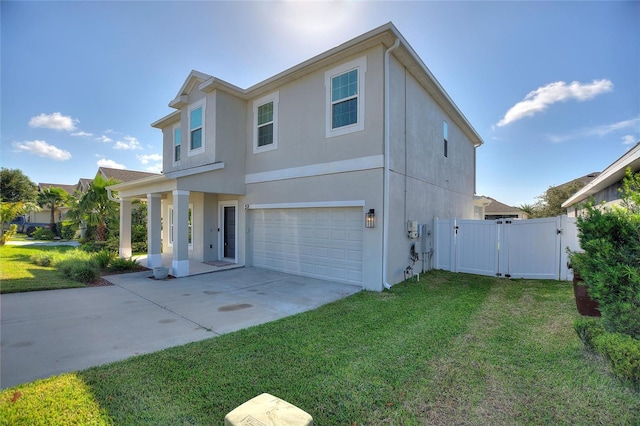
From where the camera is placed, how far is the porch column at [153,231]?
10.7 m

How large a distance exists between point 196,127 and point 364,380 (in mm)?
11060

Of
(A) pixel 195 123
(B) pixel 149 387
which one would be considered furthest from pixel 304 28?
(B) pixel 149 387

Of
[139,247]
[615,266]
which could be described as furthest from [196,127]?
[615,266]

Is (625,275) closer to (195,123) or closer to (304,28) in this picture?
(304,28)

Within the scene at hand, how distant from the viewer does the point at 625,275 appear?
3.34 m

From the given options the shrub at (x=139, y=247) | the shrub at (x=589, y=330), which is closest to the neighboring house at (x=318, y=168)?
the shrub at (x=139, y=247)

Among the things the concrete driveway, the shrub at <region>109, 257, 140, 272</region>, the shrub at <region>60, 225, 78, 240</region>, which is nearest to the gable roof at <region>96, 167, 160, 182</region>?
the shrub at <region>60, 225, 78, 240</region>

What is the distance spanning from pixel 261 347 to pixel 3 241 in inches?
892

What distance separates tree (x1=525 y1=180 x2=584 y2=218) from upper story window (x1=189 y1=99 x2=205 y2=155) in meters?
27.8

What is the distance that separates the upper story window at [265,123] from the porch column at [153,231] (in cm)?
434

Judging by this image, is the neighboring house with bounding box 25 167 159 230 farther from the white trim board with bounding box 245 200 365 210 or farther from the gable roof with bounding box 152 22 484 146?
the white trim board with bounding box 245 200 365 210

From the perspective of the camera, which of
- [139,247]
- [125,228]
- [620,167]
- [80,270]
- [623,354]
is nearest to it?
[623,354]

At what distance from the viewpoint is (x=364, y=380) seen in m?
3.21

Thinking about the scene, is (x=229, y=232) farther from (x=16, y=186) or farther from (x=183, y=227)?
(x=16, y=186)
